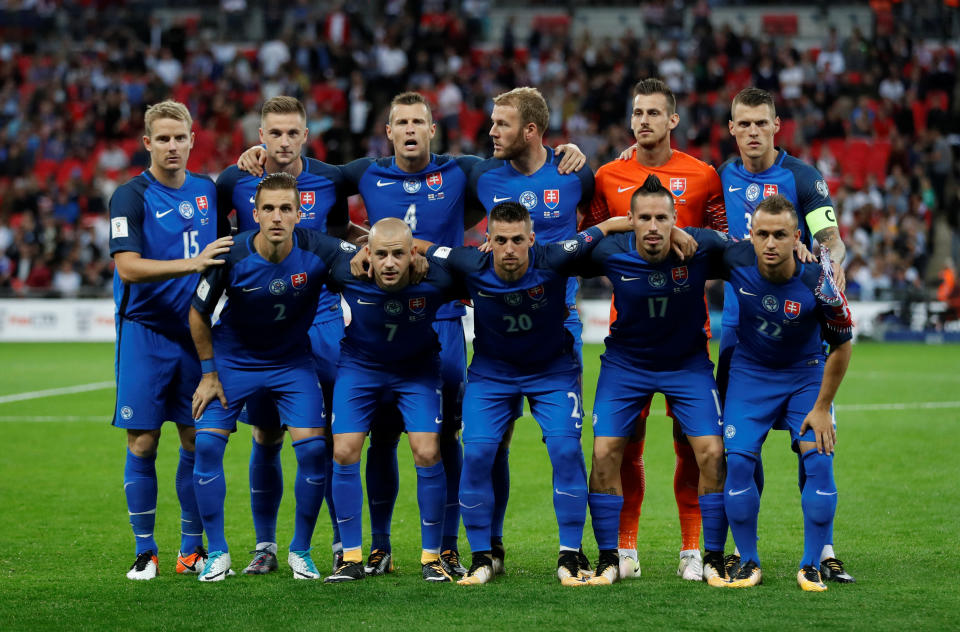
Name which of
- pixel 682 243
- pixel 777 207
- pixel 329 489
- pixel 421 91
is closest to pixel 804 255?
pixel 777 207

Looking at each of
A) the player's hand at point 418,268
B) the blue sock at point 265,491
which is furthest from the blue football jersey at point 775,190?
the blue sock at point 265,491

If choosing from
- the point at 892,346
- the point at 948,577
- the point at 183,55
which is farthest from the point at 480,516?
the point at 183,55

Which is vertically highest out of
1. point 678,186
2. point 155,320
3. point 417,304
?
point 678,186

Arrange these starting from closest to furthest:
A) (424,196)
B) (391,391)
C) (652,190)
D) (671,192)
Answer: (652,190)
(391,391)
(671,192)
(424,196)

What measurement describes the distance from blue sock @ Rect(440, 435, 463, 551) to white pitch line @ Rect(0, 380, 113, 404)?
32.8 feet

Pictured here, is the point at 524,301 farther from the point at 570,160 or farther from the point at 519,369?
the point at 570,160

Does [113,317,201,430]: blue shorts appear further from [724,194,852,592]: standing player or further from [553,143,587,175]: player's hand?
[724,194,852,592]: standing player

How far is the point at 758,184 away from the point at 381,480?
2838mm

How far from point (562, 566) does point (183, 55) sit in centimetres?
2577

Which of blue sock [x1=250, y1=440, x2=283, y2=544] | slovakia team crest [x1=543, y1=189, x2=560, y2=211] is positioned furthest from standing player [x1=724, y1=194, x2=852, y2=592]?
blue sock [x1=250, y1=440, x2=283, y2=544]

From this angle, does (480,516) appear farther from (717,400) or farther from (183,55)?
(183,55)

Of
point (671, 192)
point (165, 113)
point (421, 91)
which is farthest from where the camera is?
point (421, 91)

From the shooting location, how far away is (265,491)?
281 inches

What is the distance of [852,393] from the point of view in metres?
15.9
